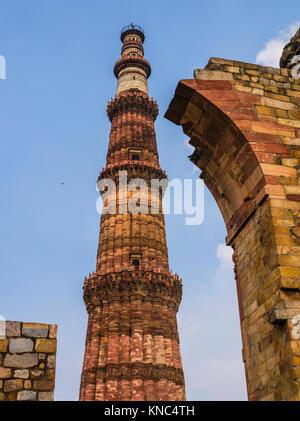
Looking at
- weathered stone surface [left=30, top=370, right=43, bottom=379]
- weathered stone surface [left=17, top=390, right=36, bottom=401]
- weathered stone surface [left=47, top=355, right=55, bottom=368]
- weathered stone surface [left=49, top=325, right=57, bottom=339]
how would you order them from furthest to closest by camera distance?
weathered stone surface [left=49, top=325, right=57, bottom=339] < weathered stone surface [left=47, top=355, right=55, bottom=368] < weathered stone surface [left=30, top=370, right=43, bottom=379] < weathered stone surface [left=17, top=390, right=36, bottom=401]

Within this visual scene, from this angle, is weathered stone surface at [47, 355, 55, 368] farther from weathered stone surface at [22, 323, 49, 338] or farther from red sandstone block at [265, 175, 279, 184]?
red sandstone block at [265, 175, 279, 184]

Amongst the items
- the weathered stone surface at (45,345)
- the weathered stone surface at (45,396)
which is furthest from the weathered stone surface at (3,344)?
the weathered stone surface at (45,396)

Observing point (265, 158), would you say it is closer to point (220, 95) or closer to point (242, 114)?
point (242, 114)

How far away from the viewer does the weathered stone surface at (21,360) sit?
476 cm

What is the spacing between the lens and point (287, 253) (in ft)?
14.1

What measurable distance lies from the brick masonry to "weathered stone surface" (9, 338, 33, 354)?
238 cm

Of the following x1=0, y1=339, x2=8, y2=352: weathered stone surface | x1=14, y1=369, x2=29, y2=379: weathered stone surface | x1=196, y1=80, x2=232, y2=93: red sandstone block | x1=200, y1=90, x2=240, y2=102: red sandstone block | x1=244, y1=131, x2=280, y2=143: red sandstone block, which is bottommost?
x1=14, y1=369, x2=29, y2=379: weathered stone surface

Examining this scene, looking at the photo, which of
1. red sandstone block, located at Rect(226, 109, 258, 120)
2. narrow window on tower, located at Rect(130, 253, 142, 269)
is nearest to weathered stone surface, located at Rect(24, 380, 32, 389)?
red sandstone block, located at Rect(226, 109, 258, 120)

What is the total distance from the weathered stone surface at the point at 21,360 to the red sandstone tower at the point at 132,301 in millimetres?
12091

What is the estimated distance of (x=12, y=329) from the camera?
492 cm

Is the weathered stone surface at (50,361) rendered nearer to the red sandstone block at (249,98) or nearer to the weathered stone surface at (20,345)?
the weathered stone surface at (20,345)

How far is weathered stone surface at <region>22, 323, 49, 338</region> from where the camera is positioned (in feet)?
16.3
